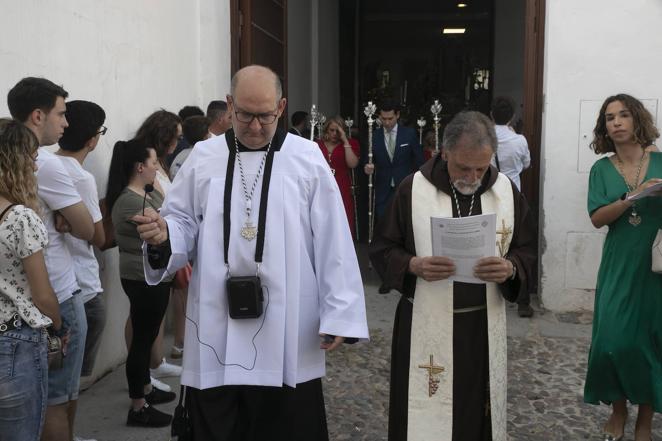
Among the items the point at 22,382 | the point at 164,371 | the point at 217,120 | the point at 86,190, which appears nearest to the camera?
the point at 22,382

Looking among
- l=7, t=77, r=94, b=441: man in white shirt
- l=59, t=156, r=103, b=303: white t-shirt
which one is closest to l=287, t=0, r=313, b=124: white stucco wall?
l=59, t=156, r=103, b=303: white t-shirt

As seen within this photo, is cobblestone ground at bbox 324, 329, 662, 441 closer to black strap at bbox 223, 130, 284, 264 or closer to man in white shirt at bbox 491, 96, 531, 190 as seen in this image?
man in white shirt at bbox 491, 96, 531, 190

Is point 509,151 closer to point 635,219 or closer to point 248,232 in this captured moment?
point 635,219

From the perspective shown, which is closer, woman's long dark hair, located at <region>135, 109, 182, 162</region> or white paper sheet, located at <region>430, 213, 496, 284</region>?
white paper sheet, located at <region>430, 213, 496, 284</region>

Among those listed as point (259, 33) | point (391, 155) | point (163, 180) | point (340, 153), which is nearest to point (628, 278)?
point (163, 180)

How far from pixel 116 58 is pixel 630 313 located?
3.83m

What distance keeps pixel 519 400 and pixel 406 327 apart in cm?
197

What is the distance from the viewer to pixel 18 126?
3.02 m

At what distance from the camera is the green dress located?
13.9ft

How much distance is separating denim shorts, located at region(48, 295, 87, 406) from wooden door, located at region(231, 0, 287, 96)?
5.01 m

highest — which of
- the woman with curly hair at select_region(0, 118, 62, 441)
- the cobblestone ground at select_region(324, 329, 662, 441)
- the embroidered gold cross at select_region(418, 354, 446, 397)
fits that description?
the woman with curly hair at select_region(0, 118, 62, 441)

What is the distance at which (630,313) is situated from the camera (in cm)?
428

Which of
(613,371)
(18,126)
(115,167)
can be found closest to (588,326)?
(613,371)

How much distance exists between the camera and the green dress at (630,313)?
167 inches
